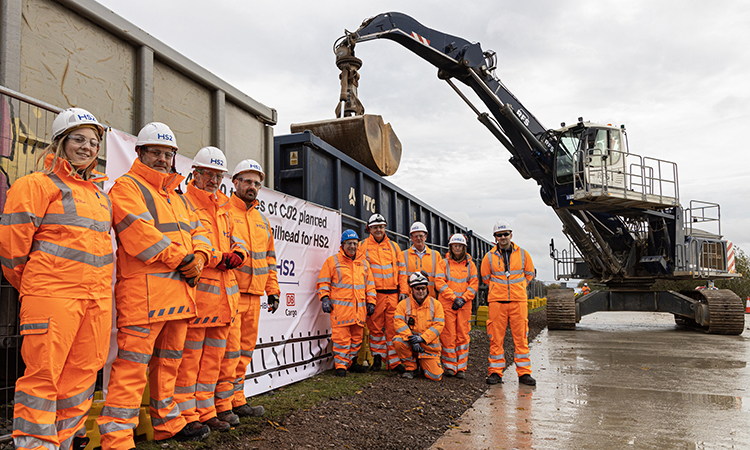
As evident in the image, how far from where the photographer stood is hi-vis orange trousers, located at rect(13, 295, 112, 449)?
2.36m

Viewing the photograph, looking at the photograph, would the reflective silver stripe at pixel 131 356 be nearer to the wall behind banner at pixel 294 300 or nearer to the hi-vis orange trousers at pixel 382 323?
the wall behind banner at pixel 294 300

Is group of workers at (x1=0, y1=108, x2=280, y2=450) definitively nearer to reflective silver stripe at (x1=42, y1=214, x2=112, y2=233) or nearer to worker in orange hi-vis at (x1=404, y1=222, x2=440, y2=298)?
reflective silver stripe at (x1=42, y1=214, x2=112, y2=233)

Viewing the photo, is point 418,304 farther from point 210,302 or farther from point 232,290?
point 210,302

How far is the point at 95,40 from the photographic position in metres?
3.46

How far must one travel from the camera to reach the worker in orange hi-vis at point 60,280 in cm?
237

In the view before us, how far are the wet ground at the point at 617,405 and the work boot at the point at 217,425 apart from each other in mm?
1446

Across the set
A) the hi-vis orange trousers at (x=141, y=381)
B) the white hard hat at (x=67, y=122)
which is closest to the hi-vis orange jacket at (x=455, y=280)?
the hi-vis orange trousers at (x=141, y=381)

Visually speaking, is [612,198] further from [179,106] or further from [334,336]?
[179,106]

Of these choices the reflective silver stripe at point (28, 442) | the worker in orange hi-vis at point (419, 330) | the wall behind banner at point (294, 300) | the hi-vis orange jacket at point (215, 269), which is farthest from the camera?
the worker in orange hi-vis at point (419, 330)

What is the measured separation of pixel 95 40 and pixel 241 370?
2.59 meters

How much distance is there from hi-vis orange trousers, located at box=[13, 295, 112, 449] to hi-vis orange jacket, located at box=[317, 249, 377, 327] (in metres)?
3.27

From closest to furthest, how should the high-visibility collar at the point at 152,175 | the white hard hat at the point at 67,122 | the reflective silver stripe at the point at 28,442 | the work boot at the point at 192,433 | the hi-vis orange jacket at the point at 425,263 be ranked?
the reflective silver stripe at the point at 28,442 < the white hard hat at the point at 67,122 < the high-visibility collar at the point at 152,175 < the work boot at the point at 192,433 < the hi-vis orange jacket at the point at 425,263

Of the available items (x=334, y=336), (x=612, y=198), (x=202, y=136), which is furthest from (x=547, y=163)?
(x=202, y=136)

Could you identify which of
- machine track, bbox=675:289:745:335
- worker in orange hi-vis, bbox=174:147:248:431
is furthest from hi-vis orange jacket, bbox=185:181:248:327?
machine track, bbox=675:289:745:335
